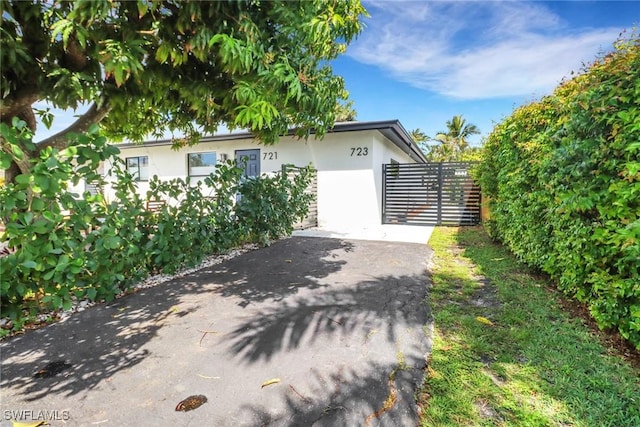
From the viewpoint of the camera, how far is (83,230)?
2.75m

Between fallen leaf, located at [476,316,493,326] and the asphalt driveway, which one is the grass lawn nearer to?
fallen leaf, located at [476,316,493,326]

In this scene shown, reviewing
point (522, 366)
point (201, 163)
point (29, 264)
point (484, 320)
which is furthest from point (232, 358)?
point (201, 163)

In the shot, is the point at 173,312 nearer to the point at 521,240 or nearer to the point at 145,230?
the point at 145,230

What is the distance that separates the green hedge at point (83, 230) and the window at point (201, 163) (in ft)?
23.9

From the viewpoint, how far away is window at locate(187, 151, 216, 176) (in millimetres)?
11570

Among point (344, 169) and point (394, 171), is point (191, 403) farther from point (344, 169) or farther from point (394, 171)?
point (394, 171)

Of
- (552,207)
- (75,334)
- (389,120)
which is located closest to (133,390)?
(75,334)

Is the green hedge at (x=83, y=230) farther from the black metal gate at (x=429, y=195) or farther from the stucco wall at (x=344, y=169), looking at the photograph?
the black metal gate at (x=429, y=195)

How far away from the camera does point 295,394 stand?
179 centimetres

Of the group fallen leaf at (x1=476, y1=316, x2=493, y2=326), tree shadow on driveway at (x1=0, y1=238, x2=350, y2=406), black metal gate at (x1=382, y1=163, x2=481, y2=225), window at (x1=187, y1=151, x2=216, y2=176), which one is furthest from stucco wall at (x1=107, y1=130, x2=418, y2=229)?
fallen leaf at (x1=476, y1=316, x2=493, y2=326)

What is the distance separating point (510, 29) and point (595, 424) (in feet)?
19.6

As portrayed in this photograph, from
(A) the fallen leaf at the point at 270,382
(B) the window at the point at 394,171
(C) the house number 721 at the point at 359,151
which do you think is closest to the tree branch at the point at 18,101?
(A) the fallen leaf at the point at 270,382

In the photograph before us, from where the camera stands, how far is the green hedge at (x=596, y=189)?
1.95 meters

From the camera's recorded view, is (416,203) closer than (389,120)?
No
